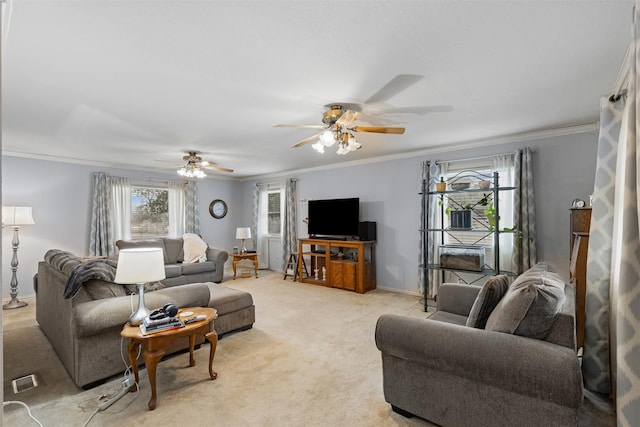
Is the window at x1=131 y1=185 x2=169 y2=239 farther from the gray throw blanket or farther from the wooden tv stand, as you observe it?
the gray throw blanket

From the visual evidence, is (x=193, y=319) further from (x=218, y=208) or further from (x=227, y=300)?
(x=218, y=208)

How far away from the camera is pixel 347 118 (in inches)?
114

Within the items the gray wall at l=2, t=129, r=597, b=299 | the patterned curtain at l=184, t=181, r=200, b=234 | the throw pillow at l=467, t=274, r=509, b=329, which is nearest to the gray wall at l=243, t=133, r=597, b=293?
the gray wall at l=2, t=129, r=597, b=299

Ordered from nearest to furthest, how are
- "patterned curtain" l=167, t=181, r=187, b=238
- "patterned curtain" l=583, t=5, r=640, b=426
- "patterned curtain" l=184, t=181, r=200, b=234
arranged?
"patterned curtain" l=583, t=5, r=640, b=426, "patterned curtain" l=167, t=181, r=187, b=238, "patterned curtain" l=184, t=181, r=200, b=234

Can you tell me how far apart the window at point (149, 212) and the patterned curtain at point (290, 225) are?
2504 mm

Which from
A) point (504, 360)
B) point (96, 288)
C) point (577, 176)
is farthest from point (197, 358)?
point (577, 176)

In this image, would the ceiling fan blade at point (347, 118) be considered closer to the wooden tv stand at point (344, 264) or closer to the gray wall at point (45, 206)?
the wooden tv stand at point (344, 264)

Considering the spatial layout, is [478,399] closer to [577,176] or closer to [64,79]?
[577,176]

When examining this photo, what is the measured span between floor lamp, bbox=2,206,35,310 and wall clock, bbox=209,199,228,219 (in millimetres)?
3281

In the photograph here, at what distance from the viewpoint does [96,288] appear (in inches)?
103

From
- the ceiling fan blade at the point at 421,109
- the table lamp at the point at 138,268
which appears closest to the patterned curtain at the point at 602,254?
the ceiling fan blade at the point at 421,109

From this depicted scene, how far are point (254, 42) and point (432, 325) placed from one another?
208 centimetres

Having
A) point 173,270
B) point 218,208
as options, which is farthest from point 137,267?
point 218,208

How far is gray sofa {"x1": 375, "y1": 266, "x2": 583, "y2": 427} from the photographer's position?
5.22 ft
